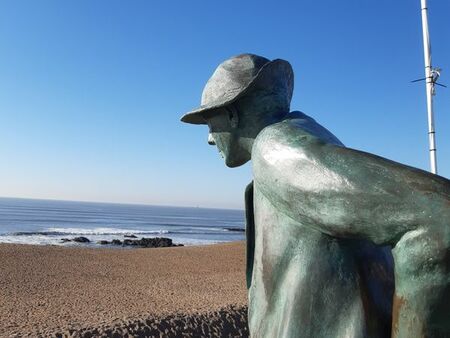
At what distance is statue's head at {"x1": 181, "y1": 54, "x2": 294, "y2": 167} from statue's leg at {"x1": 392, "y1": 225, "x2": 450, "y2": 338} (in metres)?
0.58

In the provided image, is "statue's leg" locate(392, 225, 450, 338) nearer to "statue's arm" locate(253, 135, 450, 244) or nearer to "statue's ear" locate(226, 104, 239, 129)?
"statue's arm" locate(253, 135, 450, 244)

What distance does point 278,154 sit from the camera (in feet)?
3.61

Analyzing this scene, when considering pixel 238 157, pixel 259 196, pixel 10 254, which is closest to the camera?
pixel 259 196

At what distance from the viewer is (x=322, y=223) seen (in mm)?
1048

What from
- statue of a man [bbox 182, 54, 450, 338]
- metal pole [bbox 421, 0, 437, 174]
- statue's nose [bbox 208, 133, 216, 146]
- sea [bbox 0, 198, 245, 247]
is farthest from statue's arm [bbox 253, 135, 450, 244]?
sea [bbox 0, 198, 245, 247]

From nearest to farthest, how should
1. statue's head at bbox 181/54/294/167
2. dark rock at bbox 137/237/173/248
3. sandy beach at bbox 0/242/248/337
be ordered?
statue's head at bbox 181/54/294/167 < sandy beach at bbox 0/242/248/337 < dark rock at bbox 137/237/173/248

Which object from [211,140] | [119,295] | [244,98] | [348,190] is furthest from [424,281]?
[119,295]

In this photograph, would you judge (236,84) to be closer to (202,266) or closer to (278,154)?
(278,154)

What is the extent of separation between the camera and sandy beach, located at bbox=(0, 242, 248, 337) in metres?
8.46

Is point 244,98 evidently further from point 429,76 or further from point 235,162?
point 429,76

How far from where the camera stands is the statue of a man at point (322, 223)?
90cm

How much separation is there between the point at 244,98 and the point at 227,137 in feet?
0.43

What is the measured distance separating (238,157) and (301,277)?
430 mm

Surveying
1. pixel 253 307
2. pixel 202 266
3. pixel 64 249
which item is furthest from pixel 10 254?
pixel 253 307
